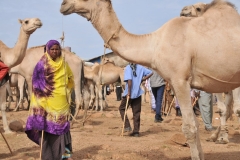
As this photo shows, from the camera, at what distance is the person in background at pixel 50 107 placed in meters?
5.70

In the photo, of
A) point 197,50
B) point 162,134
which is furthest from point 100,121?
point 197,50

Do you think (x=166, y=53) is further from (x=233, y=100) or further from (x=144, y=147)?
(x=233, y=100)

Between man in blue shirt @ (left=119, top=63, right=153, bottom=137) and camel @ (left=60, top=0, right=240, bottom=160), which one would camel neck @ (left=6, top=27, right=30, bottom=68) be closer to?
man in blue shirt @ (left=119, top=63, right=153, bottom=137)

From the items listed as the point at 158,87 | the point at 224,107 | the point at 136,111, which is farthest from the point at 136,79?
the point at 158,87

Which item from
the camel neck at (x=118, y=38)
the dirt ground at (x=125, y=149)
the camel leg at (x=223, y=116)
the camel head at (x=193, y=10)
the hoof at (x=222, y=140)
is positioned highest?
the camel head at (x=193, y=10)

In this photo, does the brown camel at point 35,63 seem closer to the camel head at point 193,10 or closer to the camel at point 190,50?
the camel head at point 193,10

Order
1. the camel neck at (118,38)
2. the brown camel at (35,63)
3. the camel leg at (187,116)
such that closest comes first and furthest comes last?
the camel leg at (187,116) < the camel neck at (118,38) < the brown camel at (35,63)

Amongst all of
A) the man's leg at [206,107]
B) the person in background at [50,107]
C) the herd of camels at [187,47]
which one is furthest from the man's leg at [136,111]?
the herd of camels at [187,47]

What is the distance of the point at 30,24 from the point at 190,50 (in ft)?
18.6

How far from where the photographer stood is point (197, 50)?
5293 mm

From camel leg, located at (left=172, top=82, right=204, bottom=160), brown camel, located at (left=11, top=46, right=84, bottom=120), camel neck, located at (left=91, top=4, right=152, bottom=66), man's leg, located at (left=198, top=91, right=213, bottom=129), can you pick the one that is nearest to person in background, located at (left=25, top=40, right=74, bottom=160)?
camel neck, located at (left=91, top=4, right=152, bottom=66)

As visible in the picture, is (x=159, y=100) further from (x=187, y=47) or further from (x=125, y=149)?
(x=187, y=47)

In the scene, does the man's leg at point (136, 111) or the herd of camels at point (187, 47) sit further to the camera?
the man's leg at point (136, 111)

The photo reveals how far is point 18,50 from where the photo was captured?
920 centimetres
